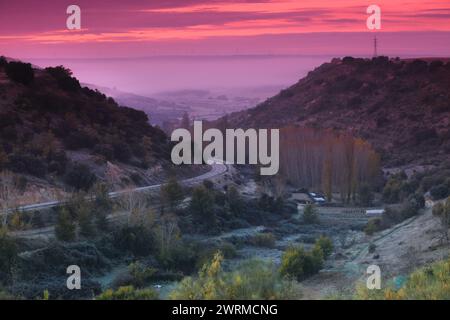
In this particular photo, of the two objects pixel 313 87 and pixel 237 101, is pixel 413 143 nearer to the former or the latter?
pixel 237 101

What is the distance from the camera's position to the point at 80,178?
26.1m

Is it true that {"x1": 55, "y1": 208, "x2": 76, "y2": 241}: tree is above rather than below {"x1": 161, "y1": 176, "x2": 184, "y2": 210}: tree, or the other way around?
below

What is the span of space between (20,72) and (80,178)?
12.1 metres

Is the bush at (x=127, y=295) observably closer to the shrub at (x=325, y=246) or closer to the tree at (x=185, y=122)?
the shrub at (x=325, y=246)

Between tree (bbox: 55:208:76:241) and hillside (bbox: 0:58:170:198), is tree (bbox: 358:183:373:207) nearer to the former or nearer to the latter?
hillside (bbox: 0:58:170:198)

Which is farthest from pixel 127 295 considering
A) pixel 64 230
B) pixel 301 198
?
pixel 301 198

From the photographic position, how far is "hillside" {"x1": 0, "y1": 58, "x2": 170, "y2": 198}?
2669 centimetres

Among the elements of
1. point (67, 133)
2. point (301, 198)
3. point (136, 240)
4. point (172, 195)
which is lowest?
point (136, 240)

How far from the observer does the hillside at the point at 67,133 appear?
87.6 feet

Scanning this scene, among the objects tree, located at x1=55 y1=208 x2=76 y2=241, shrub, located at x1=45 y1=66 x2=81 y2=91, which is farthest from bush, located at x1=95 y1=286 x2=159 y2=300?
shrub, located at x1=45 y1=66 x2=81 y2=91

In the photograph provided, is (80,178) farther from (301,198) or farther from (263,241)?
(301,198)

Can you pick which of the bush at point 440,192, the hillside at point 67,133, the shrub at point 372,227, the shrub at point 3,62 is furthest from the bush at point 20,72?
the bush at point 440,192
